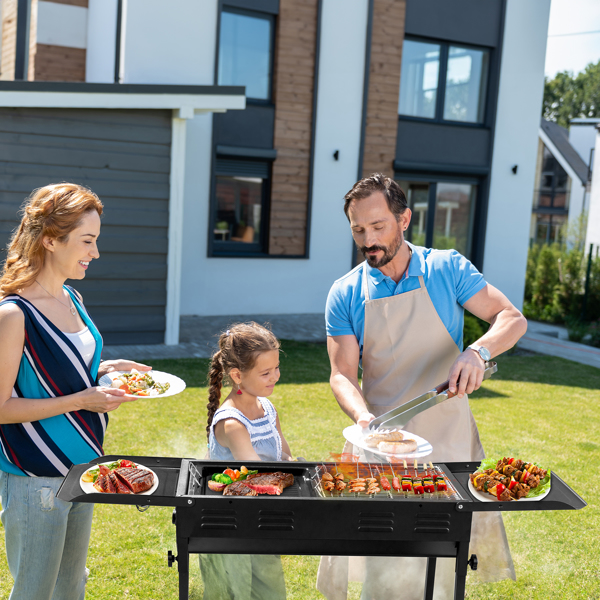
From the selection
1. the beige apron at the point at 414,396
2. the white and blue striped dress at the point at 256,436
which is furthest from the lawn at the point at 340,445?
the white and blue striped dress at the point at 256,436

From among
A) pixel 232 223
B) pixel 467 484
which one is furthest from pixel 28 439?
pixel 232 223

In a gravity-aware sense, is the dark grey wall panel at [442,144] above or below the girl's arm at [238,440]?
above

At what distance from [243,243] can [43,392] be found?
10.5 m

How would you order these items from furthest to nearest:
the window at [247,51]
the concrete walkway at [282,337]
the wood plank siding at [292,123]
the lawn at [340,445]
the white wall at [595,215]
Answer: the white wall at [595,215] → the wood plank siding at [292,123] → the window at [247,51] → the concrete walkway at [282,337] → the lawn at [340,445]

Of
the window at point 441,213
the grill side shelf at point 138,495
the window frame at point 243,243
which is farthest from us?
the window at point 441,213

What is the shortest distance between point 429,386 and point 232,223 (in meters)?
9.91

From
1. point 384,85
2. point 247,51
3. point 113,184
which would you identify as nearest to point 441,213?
point 384,85

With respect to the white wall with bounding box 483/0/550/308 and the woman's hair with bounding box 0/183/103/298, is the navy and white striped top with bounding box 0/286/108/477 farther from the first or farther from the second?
the white wall with bounding box 483/0/550/308

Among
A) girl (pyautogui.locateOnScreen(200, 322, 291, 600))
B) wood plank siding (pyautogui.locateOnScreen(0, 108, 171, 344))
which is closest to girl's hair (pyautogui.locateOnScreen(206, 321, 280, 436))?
girl (pyautogui.locateOnScreen(200, 322, 291, 600))

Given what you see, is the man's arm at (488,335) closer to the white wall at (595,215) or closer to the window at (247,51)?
the window at (247,51)

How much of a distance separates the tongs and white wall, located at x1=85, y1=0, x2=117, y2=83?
10.1 metres

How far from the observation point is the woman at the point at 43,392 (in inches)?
86.8

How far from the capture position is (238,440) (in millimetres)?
Result: 2613

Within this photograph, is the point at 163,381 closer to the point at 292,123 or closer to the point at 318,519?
the point at 318,519
